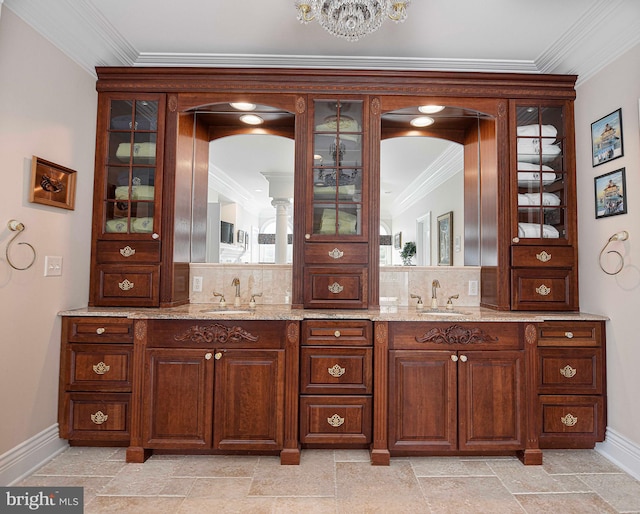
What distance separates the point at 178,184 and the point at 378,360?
6.00 feet

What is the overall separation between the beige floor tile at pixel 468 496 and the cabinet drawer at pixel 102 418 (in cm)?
181

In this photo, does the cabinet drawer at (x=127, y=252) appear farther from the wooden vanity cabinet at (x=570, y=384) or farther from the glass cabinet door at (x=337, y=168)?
the wooden vanity cabinet at (x=570, y=384)

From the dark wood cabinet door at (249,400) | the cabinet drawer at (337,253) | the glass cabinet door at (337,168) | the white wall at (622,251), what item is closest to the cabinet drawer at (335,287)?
the cabinet drawer at (337,253)

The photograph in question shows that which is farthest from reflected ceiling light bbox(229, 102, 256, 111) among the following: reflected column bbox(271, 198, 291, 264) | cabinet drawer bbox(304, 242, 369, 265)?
cabinet drawer bbox(304, 242, 369, 265)

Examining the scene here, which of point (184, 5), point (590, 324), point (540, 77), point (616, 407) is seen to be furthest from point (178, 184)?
point (616, 407)

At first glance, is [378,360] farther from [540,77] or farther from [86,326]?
[540,77]

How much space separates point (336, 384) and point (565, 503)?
1.31m

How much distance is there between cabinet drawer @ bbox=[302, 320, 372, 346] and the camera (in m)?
2.44

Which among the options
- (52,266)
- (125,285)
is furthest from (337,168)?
(52,266)

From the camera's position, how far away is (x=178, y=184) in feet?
9.29

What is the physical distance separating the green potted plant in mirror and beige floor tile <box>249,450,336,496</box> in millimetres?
1483

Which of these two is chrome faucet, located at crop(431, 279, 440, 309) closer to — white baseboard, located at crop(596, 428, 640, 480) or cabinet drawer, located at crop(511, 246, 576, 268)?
cabinet drawer, located at crop(511, 246, 576, 268)

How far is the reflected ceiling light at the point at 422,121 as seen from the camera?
3.08 metres

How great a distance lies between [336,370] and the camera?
243cm
